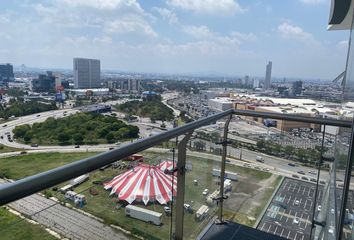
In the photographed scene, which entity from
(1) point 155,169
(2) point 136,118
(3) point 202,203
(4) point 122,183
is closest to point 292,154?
(3) point 202,203

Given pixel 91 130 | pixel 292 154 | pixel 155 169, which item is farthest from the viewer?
pixel 91 130

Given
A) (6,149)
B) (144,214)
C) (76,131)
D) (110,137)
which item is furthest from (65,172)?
(76,131)

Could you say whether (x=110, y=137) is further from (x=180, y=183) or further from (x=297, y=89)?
(x=297, y=89)

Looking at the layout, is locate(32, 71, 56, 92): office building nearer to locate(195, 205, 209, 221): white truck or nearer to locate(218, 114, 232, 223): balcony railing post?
locate(218, 114, 232, 223): balcony railing post

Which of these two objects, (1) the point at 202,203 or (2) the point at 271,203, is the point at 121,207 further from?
(2) the point at 271,203

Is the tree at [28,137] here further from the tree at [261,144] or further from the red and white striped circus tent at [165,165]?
the red and white striped circus tent at [165,165]

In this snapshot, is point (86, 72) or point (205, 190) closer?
point (205, 190)
